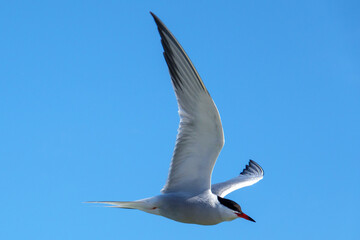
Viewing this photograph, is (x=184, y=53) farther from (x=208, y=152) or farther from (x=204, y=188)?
(x=204, y=188)

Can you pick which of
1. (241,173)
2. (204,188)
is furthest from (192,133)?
(241,173)

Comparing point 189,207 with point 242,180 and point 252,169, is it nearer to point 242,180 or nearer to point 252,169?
point 242,180

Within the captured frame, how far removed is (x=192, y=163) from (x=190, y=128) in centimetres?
49

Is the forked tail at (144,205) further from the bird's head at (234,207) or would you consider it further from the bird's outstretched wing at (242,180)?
the bird's outstretched wing at (242,180)

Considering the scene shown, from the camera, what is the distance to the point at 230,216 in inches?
223

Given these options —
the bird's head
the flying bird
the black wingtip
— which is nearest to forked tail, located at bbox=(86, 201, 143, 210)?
the flying bird

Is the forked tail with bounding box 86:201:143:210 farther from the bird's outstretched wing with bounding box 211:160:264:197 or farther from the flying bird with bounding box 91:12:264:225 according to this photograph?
the bird's outstretched wing with bounding box 211:160:264:197

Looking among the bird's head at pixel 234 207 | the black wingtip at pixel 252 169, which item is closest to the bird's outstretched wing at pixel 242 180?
the black wingtip at pixel 252 169

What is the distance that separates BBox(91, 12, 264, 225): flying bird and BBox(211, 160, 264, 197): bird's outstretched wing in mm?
1083

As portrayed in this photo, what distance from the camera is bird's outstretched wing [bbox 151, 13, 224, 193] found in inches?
198

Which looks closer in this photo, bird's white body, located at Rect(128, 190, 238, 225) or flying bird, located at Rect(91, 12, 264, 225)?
flying bird, located at Rect(91, 12, 264, 225)

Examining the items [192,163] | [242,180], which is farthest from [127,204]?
[242,180]

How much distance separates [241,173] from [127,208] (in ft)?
10.8

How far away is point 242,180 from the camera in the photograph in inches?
301
